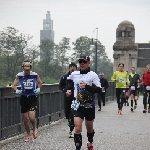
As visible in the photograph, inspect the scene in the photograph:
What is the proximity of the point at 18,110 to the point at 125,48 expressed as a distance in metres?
33.4

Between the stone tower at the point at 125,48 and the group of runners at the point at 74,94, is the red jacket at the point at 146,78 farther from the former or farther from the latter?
the stone tower at the point at 125,48

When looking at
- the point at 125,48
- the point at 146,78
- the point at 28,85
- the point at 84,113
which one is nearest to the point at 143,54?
the point at 125,48

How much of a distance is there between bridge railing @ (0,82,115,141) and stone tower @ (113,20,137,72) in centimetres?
2751

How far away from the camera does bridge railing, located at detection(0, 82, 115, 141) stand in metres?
11.5

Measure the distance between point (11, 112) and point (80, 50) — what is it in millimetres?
96928

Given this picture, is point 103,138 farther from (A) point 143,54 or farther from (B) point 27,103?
(A) point 143,54

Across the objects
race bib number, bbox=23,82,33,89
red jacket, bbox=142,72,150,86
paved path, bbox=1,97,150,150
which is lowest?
paved path, bbox=1,97,150,150

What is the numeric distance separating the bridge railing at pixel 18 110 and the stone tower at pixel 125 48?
2751 centimetres

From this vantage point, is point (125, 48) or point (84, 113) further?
point (125, 48)

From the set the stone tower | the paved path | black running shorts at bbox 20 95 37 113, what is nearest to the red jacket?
the paved path

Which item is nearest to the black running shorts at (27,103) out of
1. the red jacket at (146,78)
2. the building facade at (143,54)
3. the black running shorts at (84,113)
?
Answer: the black running shorts at (84,113)

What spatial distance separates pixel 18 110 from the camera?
12.6 meters

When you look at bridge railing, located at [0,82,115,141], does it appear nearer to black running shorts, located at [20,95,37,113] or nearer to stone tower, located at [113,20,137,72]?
black running shorts, located at [20,95,37,113]

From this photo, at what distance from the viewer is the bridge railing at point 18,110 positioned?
11.5m
